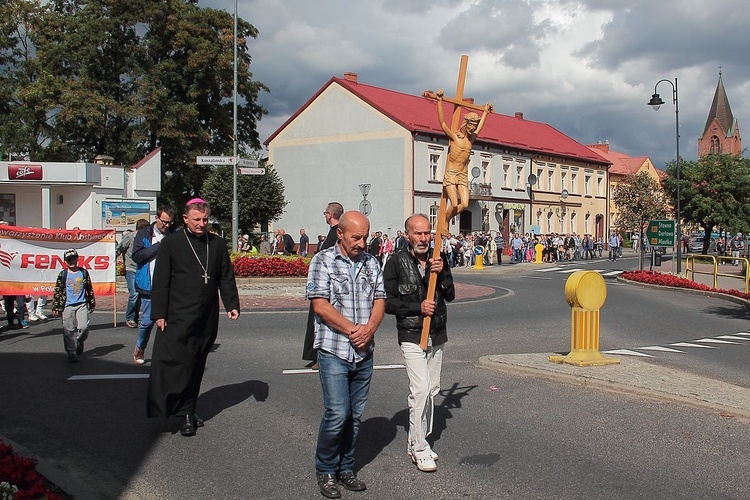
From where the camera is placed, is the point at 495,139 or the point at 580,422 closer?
the point at 580,422

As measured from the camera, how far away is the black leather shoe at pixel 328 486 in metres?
4.79

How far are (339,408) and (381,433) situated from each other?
166cm

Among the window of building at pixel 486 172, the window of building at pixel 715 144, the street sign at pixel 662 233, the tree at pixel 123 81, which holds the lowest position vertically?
the street sign at pixel 662 233

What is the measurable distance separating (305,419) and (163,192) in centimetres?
4095

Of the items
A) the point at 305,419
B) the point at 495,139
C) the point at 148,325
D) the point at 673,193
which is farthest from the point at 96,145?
the point at 305,419

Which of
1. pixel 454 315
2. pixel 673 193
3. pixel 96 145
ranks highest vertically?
pixel 96 145

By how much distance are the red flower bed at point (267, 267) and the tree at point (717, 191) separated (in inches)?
902

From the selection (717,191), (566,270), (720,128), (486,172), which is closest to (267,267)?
(566,270)

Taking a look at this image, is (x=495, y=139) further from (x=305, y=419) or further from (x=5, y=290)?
(x=305, y=419)

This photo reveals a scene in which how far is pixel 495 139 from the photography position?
5422cm

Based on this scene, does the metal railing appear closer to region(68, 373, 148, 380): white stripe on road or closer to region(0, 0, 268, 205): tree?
region(68, 373, 148, 380): white stripe on road

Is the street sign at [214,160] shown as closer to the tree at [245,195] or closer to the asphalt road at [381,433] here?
the asphalt road at [381,433]

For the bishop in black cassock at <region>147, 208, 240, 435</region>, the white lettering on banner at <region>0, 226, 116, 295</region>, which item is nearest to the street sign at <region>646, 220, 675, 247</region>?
the white lettering on banner at <region>0, 226, 116, 295</region>

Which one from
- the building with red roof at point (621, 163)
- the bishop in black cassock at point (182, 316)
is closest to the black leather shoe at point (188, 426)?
the bishop in black cassock at point (182, 316)
